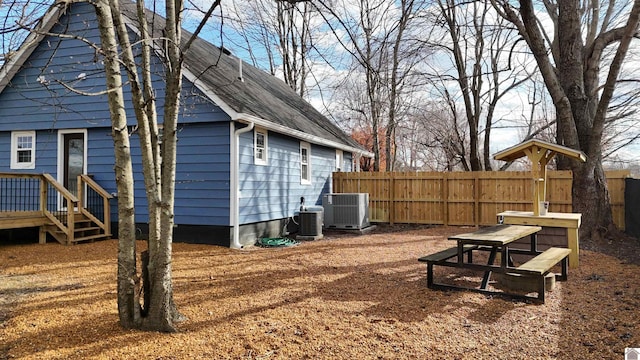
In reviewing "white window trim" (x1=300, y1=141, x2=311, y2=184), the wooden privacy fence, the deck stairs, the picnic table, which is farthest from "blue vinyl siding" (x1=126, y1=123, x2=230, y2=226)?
the wooden privacy fence

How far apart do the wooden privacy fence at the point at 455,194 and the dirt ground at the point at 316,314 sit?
16.5ft

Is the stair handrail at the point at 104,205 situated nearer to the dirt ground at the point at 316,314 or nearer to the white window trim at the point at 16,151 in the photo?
the white window trim at the point at 16,151

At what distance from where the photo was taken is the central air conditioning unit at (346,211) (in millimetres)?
11922

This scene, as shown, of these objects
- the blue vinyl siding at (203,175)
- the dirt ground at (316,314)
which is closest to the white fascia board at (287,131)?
the blue vinyl siding at (203,175)

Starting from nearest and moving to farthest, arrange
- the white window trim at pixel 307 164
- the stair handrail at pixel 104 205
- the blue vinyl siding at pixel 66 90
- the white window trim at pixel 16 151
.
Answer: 1. the stair handrail at pixel 104 205
2. the blue vinyl siding at pixel 66 90
3. the white window trim at pixel 16 151
4. the white window trim at pixel 307 164

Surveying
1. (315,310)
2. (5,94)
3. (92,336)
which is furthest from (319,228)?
(5,94)

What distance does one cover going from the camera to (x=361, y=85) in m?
Result: 25.7

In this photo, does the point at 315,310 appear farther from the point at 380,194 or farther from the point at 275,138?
the point at 380,194

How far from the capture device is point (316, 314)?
4.19 m

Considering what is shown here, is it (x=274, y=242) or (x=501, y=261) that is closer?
(x=501, y=261)

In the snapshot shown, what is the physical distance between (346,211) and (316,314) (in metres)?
7.89

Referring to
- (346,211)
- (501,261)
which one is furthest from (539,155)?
(346,211)

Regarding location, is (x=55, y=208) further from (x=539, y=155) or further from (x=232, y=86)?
(x=539, y=155)

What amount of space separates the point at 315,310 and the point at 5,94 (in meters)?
11.4
